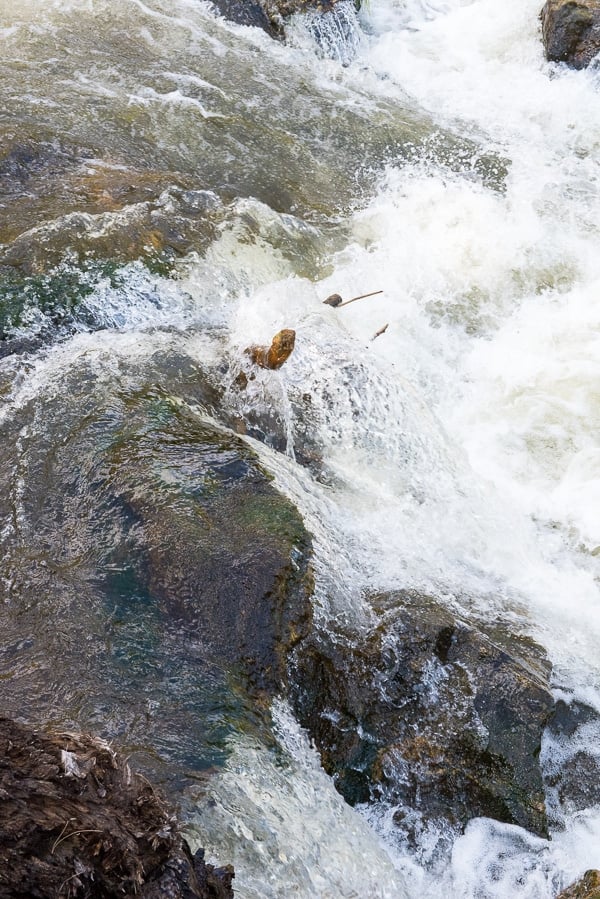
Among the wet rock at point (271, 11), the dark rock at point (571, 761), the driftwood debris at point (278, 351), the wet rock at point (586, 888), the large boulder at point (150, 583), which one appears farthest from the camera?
the wet rock at point (271, 11)

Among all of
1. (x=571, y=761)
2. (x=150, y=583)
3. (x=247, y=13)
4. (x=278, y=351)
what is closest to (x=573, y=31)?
(x=247, y=13)

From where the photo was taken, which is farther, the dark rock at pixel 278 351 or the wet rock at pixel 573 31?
the wet rock at pixel 573 31

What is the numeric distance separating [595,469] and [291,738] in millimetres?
3038

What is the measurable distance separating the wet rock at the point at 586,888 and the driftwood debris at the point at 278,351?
302 cm

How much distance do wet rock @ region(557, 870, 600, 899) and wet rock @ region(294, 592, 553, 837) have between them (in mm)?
314

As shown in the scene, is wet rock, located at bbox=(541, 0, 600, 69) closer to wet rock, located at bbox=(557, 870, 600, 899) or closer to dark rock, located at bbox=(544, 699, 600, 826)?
dark rock, located at bbox=(544, 699, 600, 826)

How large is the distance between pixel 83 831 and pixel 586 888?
71.7 inches

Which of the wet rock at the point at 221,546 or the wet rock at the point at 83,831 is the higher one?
the wet rock at the point at 83,831

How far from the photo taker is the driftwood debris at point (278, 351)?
461 centimetres

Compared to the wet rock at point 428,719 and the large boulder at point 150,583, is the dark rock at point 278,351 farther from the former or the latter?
the wet rock at point 428,719

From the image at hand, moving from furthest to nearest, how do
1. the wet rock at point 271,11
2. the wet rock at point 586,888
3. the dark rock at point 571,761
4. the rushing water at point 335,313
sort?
1. the wet rock at point 271,11
2. the dark rock at point 571,761
3. the rushing water at point 335,313
4. the wet rock at point 586,888

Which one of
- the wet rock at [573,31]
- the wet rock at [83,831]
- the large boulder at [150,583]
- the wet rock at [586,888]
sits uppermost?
the wet rock at [573,31]

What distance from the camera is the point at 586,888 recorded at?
8.86 ft

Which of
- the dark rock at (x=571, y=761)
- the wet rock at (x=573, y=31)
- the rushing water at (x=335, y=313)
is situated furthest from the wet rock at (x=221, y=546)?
the wet rock at (x=573, y=31)
